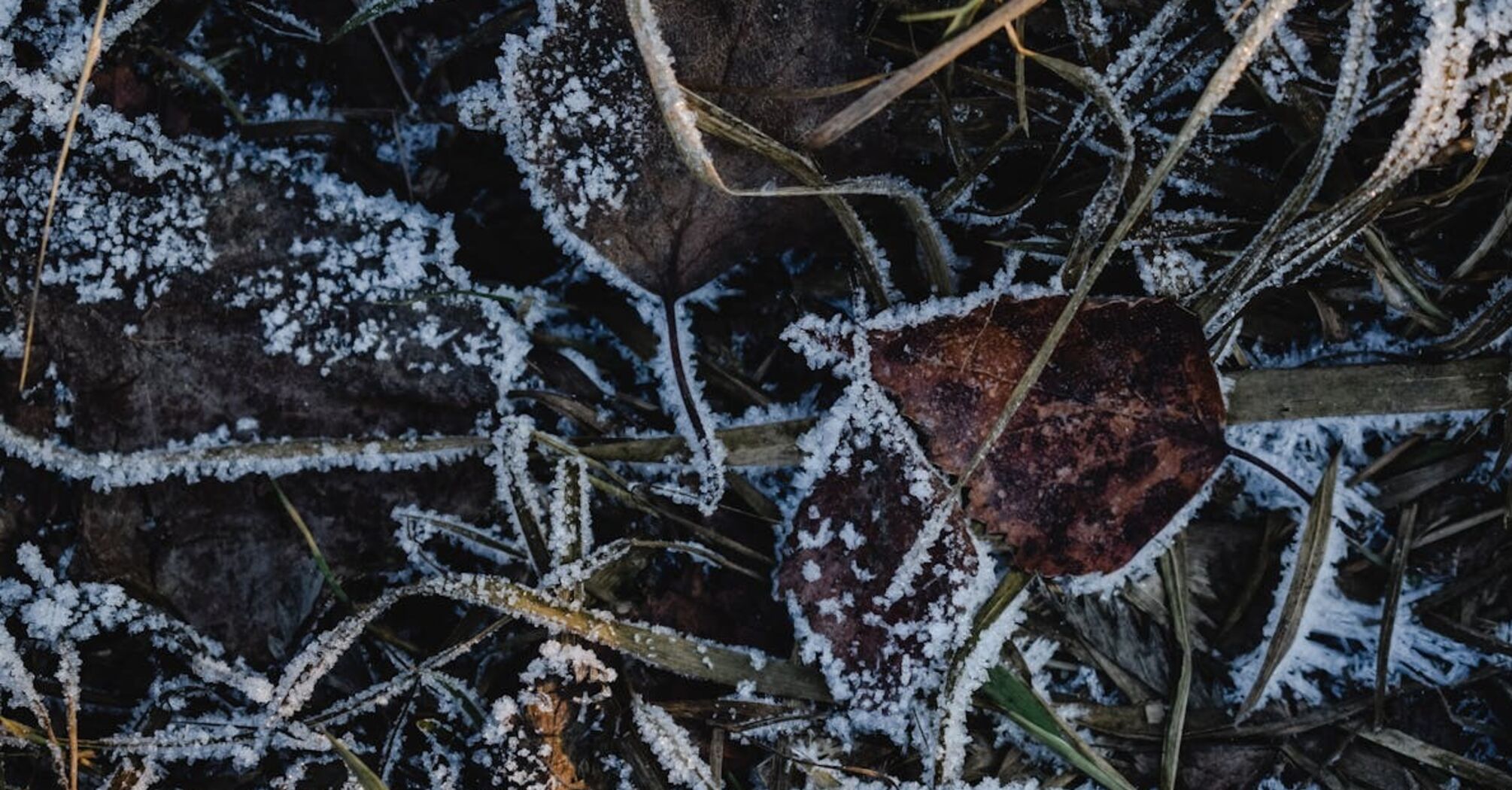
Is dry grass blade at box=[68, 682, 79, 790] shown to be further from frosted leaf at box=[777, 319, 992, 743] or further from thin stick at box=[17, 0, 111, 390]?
frosted leaf at box=[777, 319, 992, 743]

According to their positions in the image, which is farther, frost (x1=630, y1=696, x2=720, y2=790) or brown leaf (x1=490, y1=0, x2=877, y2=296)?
frost (x1=630, y1=696, x2=720, y2=790)

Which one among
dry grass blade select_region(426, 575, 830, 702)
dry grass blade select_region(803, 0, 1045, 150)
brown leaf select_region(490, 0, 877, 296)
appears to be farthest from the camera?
dry grass blade select_region(426, 575, 830, 702)

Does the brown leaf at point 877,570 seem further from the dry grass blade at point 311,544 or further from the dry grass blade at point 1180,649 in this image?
the dry grass blade at point 311,544

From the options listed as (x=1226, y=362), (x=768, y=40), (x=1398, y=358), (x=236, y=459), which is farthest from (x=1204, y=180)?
(x=236, y=459)

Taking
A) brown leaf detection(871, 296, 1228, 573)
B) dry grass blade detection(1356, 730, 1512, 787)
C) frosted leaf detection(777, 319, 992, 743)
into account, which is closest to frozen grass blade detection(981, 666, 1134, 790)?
frosted leaf detection(777, 319, 992, 743)

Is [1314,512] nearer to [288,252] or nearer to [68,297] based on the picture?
[288,252]

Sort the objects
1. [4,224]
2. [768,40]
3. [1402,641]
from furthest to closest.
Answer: [1402,641] < [4,224] < [768,40]

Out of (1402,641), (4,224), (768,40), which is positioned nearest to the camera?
(768,40)

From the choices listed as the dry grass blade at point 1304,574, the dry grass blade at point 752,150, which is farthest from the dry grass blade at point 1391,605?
the dry grass blade at point 752,150
